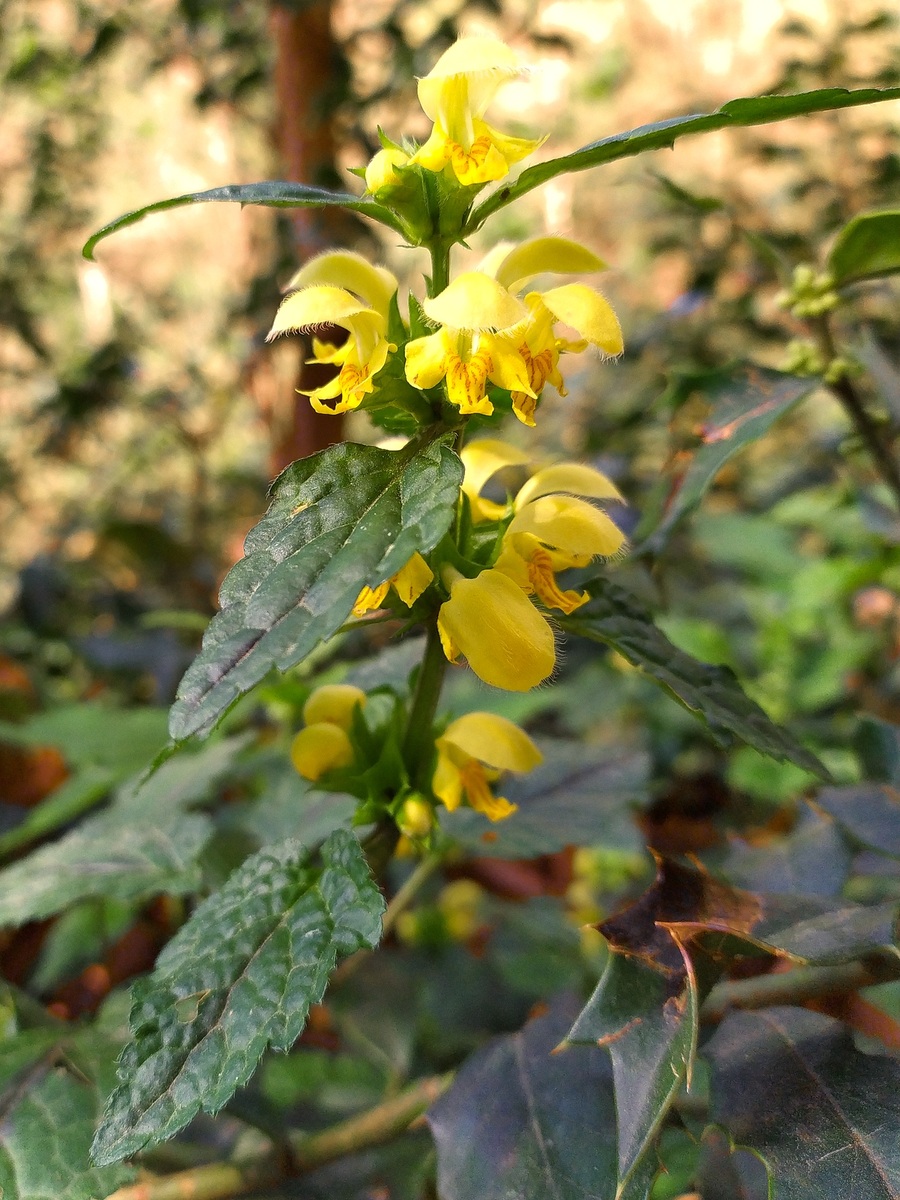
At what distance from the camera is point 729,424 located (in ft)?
1.72

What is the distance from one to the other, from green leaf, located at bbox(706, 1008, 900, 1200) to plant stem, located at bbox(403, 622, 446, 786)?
198 millimetres

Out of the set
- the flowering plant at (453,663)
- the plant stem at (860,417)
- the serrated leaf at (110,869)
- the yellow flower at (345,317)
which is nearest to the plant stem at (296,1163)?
the flowering plant at (453,663)

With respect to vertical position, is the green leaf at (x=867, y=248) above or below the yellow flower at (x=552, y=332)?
below

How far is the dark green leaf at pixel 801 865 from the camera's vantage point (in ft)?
1.67

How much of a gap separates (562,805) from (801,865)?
6.3 inches

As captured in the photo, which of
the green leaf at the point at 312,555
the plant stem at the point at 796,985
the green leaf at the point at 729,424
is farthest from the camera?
the green leaf at the point at 729,424

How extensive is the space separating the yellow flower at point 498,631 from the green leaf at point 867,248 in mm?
299

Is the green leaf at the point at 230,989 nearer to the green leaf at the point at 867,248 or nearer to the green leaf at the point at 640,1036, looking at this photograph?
the green leaf at the point at 640,1036

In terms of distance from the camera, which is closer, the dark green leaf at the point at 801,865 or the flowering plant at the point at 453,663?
the flowering plant at the point at 453,663

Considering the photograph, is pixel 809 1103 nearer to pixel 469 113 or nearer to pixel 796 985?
pixel 796 985

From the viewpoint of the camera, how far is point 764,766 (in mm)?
1004

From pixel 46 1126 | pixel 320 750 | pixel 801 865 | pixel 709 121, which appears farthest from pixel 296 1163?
pixel 709 121

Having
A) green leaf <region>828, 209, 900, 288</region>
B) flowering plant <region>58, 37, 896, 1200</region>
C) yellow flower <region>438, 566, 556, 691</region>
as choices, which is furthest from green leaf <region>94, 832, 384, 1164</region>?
green leaf <region>828, 209, 900, 288</region>

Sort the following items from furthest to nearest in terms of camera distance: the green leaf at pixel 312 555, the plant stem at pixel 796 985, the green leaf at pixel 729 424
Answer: the green leaf at pixel 729 424
the plant stem at pixel 796 985
the green leaf at pixel 312 555
